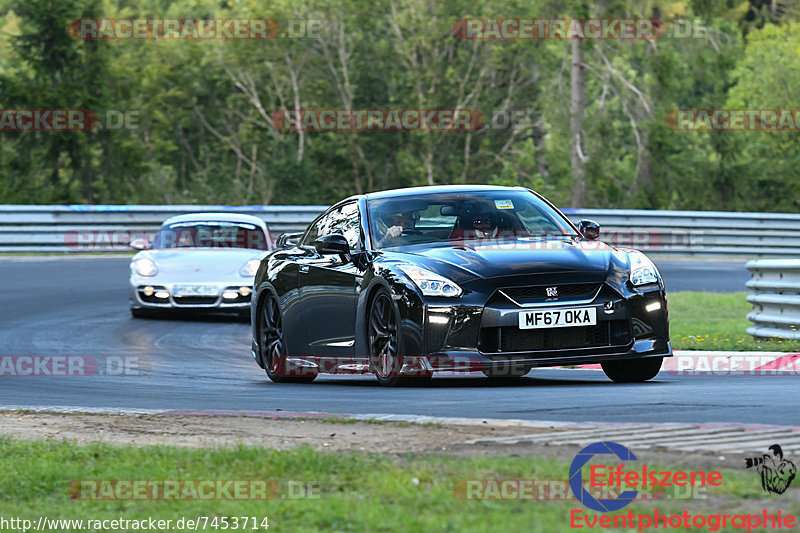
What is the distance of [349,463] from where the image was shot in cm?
610

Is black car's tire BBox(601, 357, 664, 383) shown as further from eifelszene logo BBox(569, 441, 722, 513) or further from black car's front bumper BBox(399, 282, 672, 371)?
eifelszene logo BBox(569, 441, 722, 513)

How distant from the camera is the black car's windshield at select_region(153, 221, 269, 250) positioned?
59.7 ft

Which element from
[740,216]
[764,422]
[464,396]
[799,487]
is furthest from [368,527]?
[740,216]

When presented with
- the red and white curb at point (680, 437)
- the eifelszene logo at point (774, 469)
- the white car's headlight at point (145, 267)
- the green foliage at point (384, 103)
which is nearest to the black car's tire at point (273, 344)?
the red and white curb at point (680, 437)

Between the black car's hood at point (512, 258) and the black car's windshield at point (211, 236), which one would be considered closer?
the black car's hood at point (512, 258)

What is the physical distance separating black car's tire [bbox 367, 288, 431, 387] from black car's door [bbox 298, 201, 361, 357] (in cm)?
37

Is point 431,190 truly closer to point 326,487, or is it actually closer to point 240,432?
point 240,432

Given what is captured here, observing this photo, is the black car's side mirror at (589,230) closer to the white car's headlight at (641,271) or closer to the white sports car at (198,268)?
the white car's headlight at (641,271)

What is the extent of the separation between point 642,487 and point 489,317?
375 cm

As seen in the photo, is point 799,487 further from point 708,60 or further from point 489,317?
point 708,60

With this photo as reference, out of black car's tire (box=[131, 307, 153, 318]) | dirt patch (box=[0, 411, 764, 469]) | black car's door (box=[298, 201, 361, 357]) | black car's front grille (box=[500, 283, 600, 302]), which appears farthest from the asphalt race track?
black car's front grille (box=[500, 283, 600, 302])

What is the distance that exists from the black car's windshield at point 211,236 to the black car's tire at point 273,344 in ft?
20.5

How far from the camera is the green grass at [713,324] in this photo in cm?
1315

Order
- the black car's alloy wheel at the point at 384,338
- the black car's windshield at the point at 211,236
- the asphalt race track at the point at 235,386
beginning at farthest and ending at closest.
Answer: the black car's windshield at the point at 211,236
the black car's alloy wheel at the point at 384,338
the asphalt race track at the point at 235,386
